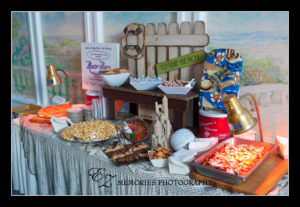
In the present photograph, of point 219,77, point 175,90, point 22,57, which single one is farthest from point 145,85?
point 22,57

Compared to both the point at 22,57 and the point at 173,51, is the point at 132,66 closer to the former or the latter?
the point at 173,51

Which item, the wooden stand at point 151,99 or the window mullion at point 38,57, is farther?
the window mullion at point 38,57

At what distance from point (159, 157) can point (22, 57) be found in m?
2.91

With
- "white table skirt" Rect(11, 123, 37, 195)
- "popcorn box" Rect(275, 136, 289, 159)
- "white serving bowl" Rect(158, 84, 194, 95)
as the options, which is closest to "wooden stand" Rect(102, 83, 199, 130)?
→ "white serving bowl" Rect(158, 84, 194, 95)

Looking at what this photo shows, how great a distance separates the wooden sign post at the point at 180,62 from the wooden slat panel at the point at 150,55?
53 millimetres

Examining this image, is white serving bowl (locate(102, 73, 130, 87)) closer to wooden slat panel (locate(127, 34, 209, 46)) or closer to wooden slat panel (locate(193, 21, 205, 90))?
wooden slat panel (locate(127, 34, 209, 46))

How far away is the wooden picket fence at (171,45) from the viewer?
200 centimetres

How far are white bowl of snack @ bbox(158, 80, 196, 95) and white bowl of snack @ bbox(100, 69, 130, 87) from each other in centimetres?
37

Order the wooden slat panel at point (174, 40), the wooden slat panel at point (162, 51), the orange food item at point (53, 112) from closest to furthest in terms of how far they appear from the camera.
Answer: the wooden slat panel at point (174, 40), the wooden slat panel at point (162, 51), the orange food item at point (53, 112)

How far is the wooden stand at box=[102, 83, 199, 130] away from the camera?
6.04 feet

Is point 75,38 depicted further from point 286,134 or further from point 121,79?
point 286,134

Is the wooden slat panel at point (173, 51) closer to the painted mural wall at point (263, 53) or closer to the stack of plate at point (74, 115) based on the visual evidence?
the painted mural wall at point (263, 53)

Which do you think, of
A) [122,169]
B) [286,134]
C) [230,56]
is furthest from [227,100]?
[286,134]

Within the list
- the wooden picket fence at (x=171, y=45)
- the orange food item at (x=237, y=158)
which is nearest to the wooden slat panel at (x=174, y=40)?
the wooden picket fence at (x=171, y=45)
